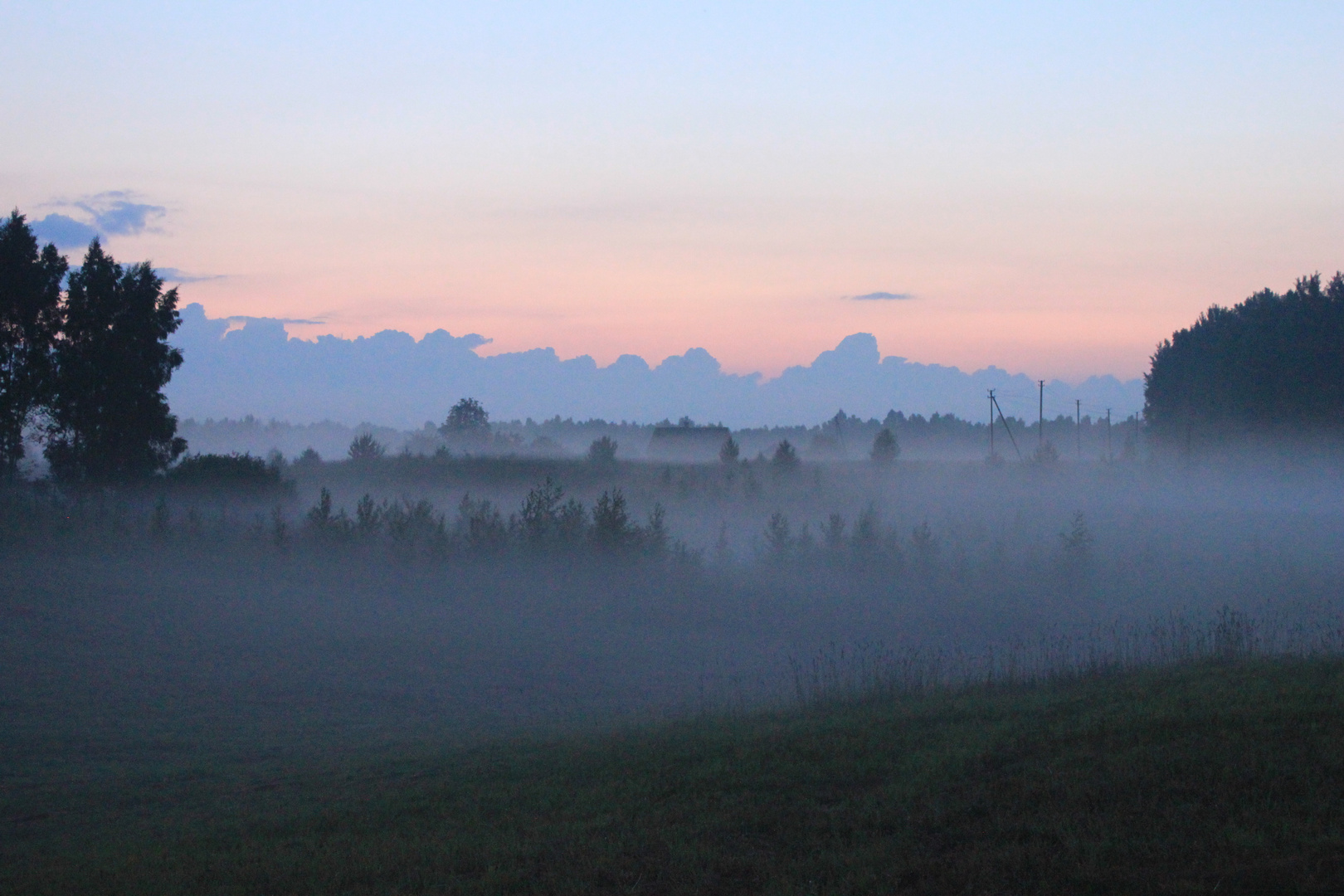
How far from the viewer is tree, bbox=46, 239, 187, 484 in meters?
43.7

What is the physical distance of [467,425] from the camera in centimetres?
9744

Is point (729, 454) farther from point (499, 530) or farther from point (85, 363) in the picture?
point (85, 363)

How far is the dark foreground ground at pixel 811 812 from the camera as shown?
24.2ft

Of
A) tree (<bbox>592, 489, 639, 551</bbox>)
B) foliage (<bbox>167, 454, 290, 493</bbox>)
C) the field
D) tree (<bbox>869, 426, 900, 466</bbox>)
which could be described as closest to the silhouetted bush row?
tree (<bbox>592, 489, 639, 551</bbox>)

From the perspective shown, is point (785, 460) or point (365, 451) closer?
point (365, 451)

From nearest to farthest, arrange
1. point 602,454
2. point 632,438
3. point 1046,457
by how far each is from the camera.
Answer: point 602,454 < point 1046,457 < point 632,438

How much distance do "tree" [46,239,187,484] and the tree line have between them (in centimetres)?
4

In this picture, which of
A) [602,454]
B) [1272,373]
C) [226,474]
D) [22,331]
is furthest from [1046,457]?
[22,331]

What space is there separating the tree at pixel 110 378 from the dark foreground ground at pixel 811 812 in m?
35.2

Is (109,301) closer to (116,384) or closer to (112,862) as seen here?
(116,384)

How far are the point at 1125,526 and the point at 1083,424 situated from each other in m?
131

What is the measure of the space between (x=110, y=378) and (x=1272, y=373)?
68.8 m

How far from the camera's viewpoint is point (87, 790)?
13422mm

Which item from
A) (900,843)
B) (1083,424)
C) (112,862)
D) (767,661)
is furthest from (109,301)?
(1083,424)
